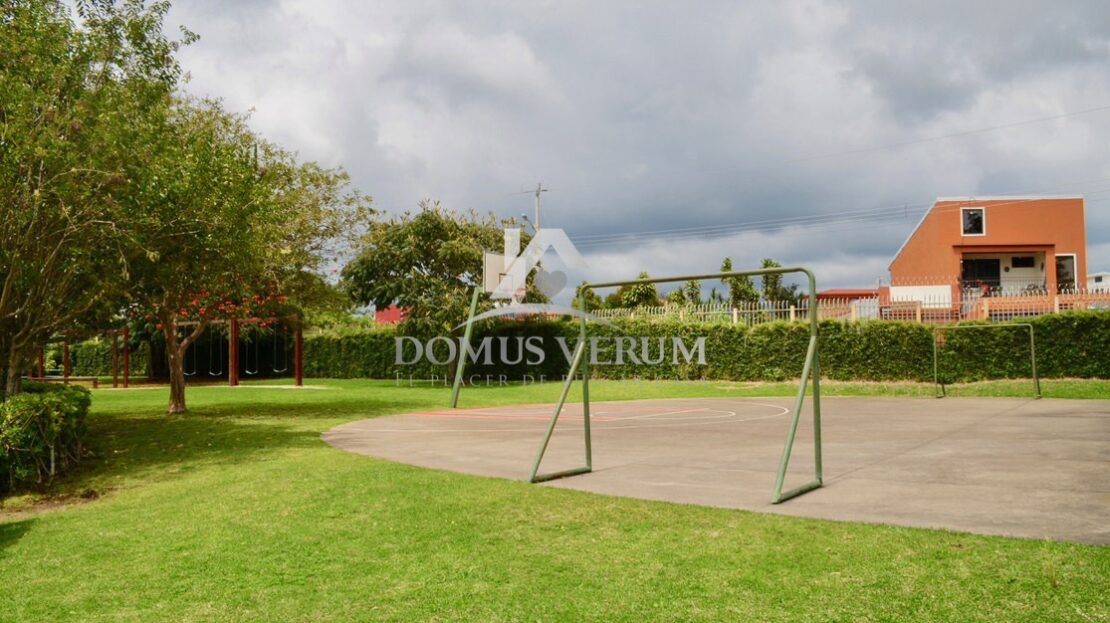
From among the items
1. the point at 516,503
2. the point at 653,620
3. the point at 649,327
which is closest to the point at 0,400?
the point at 516,503

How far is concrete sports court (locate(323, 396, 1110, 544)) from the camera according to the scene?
6.15 m

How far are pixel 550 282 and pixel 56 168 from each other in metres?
21.2

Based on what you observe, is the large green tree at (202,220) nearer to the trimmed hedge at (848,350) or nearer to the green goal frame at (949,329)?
the trimmed hedge at (848,350)

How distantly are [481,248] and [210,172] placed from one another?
16809 mm

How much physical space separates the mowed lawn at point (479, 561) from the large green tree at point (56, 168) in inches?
130

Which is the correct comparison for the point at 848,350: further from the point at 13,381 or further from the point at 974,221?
the point at 974,221

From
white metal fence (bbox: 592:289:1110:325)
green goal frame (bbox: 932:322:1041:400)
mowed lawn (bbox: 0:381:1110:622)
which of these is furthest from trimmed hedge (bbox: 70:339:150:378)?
mowed lawn (bbox: 0:381:1110:622)

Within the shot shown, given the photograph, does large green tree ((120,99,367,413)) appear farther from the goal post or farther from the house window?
the house window

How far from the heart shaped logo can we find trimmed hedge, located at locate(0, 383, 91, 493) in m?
20.2

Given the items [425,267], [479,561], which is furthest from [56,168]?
[425,267]

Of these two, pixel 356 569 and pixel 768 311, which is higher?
pixel 768 311

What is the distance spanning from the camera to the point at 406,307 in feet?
89.0

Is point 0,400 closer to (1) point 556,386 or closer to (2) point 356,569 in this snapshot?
(2) point 356,569

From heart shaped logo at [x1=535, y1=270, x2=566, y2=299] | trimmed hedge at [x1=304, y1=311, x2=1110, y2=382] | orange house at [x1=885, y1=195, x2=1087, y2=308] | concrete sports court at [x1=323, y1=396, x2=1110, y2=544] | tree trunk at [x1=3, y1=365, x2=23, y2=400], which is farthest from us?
orange house at [x1=885, y1=195, x2=1087, y2=308]
